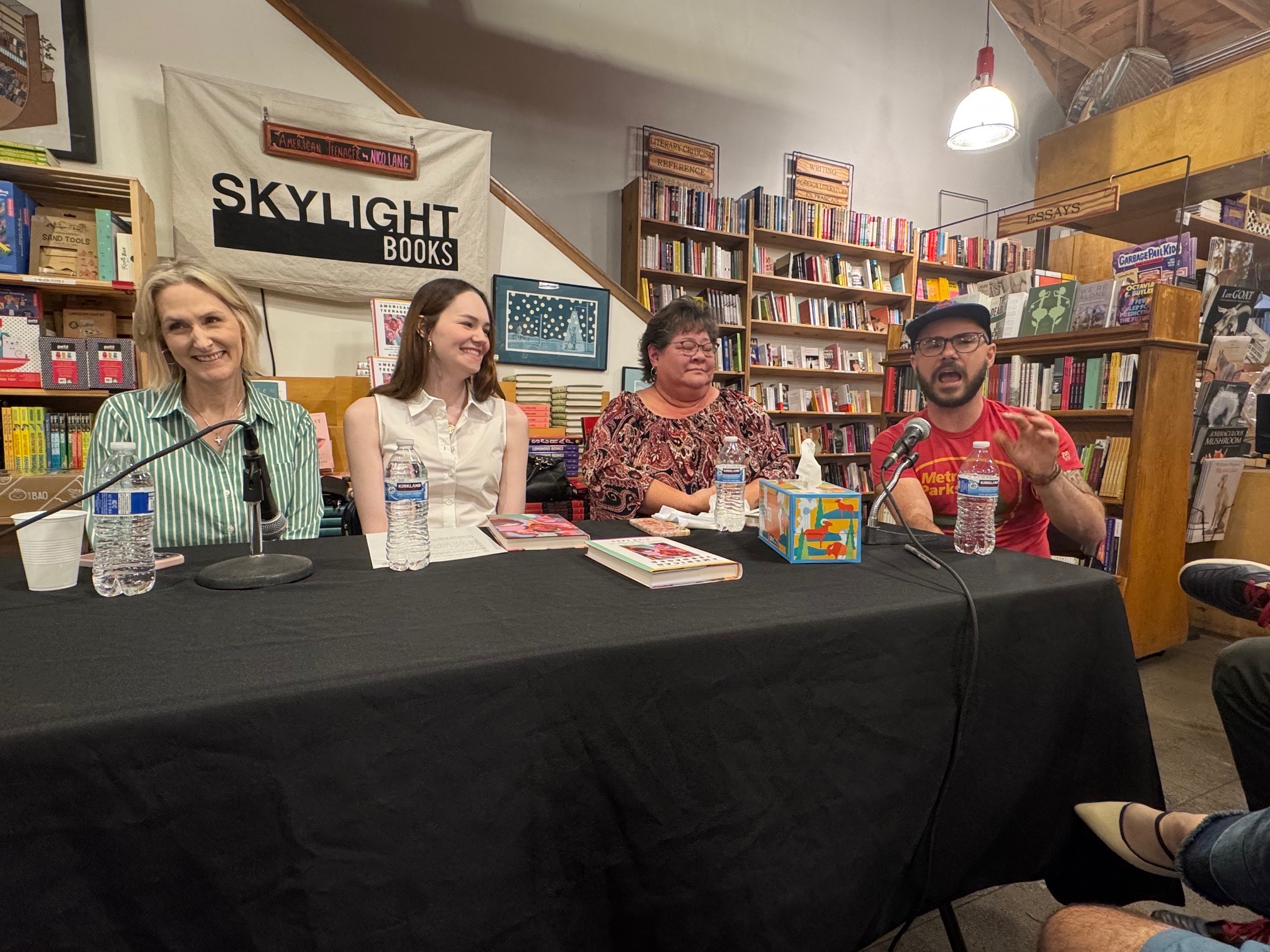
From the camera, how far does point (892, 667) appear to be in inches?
34.6

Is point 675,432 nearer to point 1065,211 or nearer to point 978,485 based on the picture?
point 978,485

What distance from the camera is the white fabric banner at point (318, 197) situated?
2719 mm

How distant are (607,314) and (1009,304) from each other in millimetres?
2143

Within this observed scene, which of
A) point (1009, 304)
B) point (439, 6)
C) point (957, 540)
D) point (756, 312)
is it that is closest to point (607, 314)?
point (756, 312)

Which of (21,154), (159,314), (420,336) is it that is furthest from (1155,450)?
(21,154)

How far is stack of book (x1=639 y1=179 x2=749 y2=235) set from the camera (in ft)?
14.3

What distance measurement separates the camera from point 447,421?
5.81 feet

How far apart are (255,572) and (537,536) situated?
481mm

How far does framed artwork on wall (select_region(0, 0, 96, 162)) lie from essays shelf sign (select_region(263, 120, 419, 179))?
27.3 inches

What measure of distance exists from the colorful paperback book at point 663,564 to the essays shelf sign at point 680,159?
426cm

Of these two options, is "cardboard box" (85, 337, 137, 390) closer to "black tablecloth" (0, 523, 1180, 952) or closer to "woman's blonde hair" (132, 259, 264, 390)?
"woman's blonde hair" (132, 259, 264, 390)

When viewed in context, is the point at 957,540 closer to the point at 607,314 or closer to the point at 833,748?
the point at 833,748

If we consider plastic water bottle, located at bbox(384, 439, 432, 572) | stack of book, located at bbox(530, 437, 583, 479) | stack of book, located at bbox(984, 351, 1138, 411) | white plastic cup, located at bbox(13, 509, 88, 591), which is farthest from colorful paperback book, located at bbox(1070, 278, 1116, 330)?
white plastic cup, located at bbox(13, 509, 88, 591)

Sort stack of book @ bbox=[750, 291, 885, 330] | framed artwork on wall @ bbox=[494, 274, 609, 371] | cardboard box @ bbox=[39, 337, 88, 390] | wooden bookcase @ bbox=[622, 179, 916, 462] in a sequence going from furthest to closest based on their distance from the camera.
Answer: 1. stack of book @ bbox=[750, 291, 885, 330]
2. wooden bookcase @ bbox=[622, 179, 916, 462]
3. framed artwork on wall @ bbox=[494, 274, 609, 371]
4. cardboard box @ bbox=[39, 337, 88, 390]
